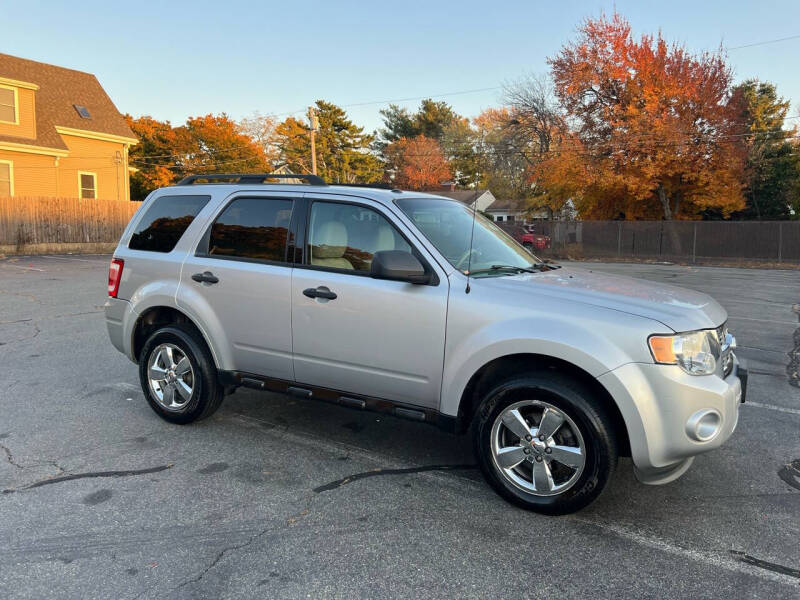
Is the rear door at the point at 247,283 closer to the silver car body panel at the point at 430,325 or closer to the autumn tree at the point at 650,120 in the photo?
the silver car body panel at the point at 430,325

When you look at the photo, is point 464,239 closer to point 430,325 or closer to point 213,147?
point 430,325

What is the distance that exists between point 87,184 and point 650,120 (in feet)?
93.9

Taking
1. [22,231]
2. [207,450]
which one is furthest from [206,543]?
[22,231]

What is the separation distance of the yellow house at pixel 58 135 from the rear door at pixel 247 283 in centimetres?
2642

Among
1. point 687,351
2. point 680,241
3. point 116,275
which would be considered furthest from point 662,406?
point 680,241

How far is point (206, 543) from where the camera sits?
315cm

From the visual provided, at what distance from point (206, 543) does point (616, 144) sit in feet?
104

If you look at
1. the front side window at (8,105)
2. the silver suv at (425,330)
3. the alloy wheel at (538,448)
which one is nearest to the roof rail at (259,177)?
the silver suv at (425,330)

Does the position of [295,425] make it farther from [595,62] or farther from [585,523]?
[595,62]

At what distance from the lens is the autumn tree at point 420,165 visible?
214ft

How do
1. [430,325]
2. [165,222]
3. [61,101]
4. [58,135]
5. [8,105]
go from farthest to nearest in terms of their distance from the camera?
[61,101]
[58,135]
[8,105]
[165,222]
[430,325]

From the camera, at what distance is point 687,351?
10.6 ft

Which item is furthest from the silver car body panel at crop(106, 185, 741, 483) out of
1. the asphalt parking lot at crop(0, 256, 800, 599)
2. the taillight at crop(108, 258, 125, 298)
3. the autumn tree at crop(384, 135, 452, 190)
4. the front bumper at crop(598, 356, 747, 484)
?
the autumn tree at crop(384, 135, 452, 190)

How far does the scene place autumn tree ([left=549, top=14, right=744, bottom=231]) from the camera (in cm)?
2945
